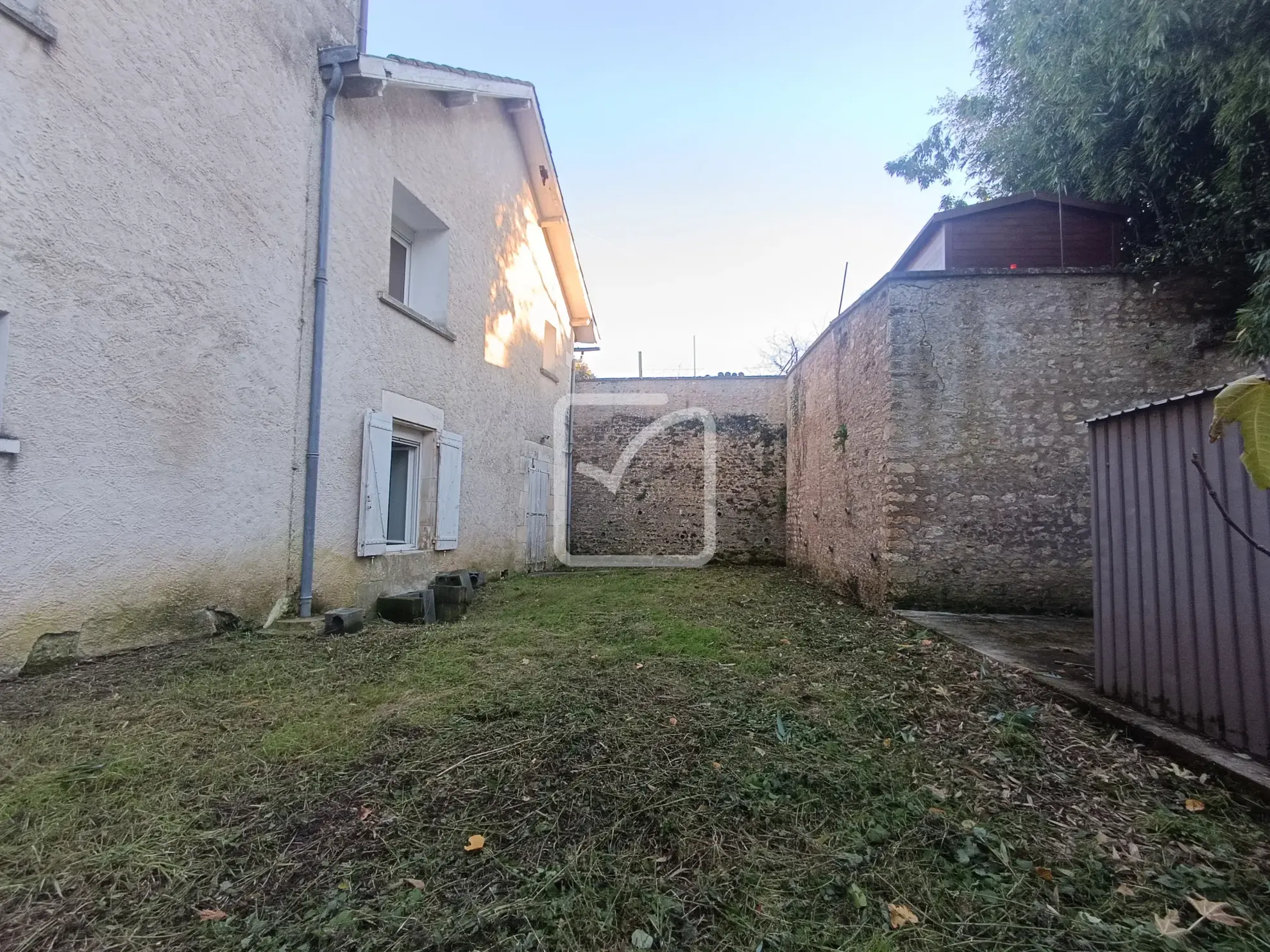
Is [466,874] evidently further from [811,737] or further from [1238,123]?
[1238,123]

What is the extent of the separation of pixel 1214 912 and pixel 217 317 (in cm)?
532

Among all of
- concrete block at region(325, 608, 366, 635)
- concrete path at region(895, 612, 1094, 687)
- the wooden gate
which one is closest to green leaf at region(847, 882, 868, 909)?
concrete path at region(895, 612, 1094, 687)

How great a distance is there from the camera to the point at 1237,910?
1490mm

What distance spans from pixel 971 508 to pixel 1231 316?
2875mm

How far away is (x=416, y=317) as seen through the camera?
19.1ft

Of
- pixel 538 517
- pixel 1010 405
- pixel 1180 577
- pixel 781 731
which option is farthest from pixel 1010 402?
pixel 538 517

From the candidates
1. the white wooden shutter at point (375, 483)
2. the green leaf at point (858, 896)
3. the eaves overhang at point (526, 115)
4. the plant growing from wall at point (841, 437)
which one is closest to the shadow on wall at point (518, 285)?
the eaves overhang at point (526, 115)

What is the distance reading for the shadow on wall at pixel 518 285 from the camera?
7.74 m

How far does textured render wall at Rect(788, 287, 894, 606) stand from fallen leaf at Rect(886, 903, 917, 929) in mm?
4259

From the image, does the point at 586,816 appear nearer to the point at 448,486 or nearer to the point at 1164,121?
the point at 448,486

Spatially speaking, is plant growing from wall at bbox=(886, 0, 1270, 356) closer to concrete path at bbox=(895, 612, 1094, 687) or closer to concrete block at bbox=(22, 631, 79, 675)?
concrete path at bbox=(895, 612, 1094, 687)

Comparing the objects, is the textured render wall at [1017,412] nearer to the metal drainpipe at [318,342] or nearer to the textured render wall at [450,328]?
the textured render wall at [450,328]

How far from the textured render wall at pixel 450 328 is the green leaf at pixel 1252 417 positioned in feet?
16.6

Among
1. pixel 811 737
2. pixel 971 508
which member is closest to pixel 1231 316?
pixel 971 508
